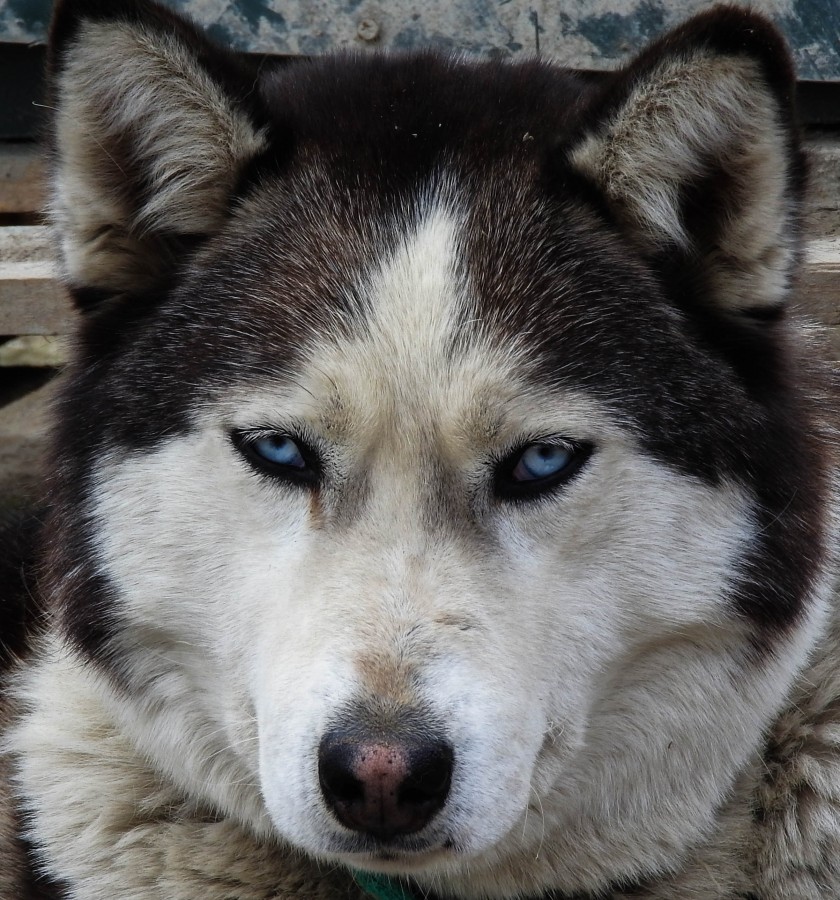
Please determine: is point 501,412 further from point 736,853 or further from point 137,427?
point 736,853

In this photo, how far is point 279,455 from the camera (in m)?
2.84

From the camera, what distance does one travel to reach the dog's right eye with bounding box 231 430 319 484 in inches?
111

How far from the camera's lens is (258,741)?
2.81 metres

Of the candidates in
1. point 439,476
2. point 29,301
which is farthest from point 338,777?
point 29,301

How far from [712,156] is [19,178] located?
4038mm

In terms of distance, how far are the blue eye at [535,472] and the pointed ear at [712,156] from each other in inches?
23.1

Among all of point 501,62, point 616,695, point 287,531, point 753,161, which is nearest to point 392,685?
point 287,531

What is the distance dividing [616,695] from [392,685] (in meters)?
0.77

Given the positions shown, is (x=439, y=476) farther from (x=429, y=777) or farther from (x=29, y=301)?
(x=29, y=301)

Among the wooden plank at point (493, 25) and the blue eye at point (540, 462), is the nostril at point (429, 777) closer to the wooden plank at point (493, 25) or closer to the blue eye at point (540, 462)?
the blue eye at point (540, 462)

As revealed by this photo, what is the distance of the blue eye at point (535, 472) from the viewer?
2.78 m

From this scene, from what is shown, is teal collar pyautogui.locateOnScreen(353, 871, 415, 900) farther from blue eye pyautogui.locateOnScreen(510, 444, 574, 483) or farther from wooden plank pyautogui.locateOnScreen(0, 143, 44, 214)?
wooden plank pyautogui.locateOnScreen(0, 143, 44, 214)

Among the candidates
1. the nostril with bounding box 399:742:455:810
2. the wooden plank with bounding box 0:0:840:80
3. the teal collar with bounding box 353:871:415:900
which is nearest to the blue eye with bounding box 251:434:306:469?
the nostril with bounding box 399:742:455:810

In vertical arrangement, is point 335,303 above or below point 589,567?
above
